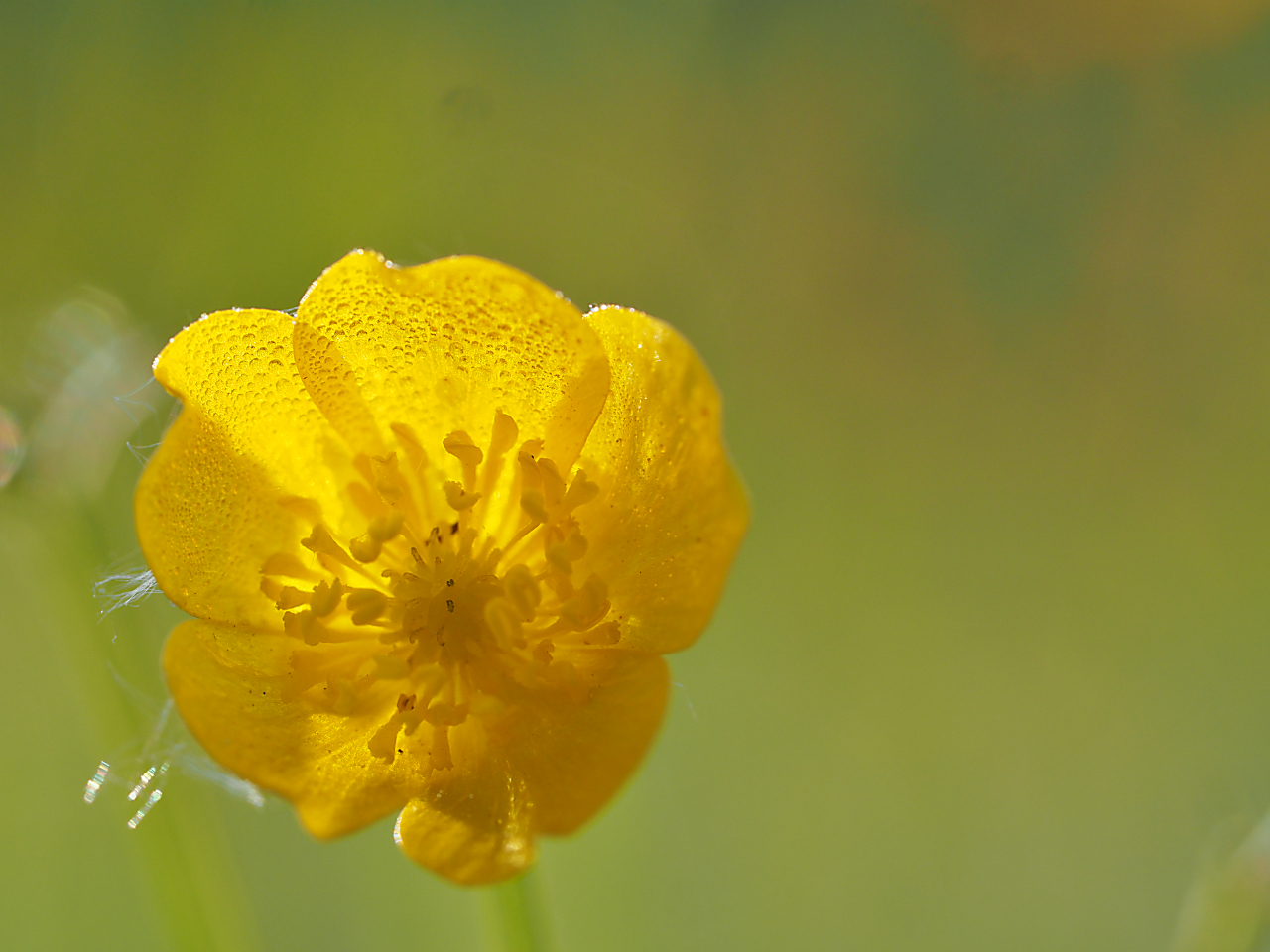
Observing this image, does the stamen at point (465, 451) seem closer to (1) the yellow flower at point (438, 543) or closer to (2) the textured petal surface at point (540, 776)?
(1) the yellow flower at point (438, 543)

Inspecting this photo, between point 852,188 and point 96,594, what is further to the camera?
point 852,188

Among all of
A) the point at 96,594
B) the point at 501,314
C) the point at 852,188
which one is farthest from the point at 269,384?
the point at 852,188

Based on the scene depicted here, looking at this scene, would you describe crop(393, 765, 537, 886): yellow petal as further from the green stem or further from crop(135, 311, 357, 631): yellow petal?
crop(135, 311, 357, 631): yellow petal

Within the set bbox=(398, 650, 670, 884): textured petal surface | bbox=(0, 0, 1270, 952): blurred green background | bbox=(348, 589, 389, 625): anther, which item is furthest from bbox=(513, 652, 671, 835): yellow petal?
bbox=(0, 0, 1270, 952): blurred green background

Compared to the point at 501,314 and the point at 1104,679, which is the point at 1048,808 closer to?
the point at 1104,679

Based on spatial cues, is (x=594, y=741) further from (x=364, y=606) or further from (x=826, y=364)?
(x=826, y=364)

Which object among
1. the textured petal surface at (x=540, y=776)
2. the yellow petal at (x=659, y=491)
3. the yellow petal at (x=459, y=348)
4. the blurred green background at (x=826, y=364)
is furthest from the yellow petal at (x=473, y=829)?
the blurred green background at (x=826, y=364)

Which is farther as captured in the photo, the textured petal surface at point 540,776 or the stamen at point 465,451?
the stamen at point 465,451
